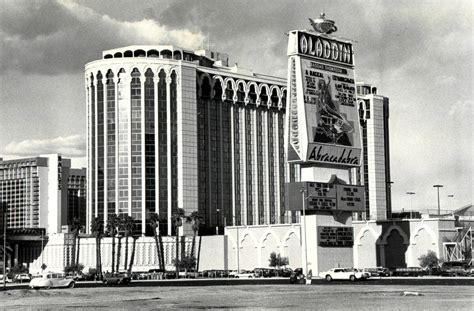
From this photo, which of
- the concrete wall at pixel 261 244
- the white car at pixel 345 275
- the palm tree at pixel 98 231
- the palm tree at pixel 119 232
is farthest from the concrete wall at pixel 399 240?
the white car at pixel 345 275

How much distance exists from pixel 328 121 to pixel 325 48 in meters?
11.5

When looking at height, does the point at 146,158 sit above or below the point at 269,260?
above

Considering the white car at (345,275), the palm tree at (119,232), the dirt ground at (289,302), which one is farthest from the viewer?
the palm tree at (119,232)

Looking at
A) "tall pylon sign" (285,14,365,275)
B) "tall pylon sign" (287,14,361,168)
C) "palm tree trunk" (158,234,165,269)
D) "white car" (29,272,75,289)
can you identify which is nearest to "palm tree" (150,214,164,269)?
"palm tree trunk" (158,234,165,269)

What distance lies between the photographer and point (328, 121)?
125 m

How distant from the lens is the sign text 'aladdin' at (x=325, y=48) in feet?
411

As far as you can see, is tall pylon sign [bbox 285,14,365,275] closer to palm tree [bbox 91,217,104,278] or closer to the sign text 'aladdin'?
the sign text 'aladdin'

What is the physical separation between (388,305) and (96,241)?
14015cm

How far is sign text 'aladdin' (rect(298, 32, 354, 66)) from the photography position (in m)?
125

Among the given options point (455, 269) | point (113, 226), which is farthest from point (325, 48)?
point (113, 226)

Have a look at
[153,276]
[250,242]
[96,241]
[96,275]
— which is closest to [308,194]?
[153,276]

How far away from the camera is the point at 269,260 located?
560ft

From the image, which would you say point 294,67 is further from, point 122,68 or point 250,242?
point 122,68

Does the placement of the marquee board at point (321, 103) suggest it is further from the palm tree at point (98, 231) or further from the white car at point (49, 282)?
the palm tree at point (98, 231)
